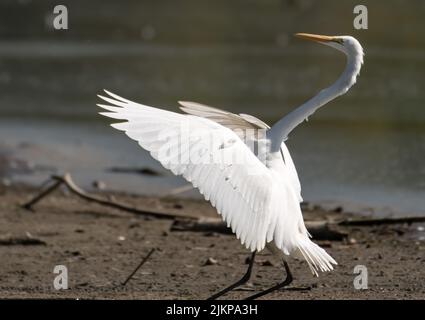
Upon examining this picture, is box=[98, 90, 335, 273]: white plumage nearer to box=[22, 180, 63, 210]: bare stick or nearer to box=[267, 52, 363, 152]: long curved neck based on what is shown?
box=[267, 52, 363, 152]: long curved neck

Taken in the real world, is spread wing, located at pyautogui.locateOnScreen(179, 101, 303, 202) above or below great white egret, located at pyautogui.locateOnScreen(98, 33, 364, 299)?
above

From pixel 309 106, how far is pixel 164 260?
8.07 feet

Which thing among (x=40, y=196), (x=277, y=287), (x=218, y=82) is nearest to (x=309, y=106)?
(x=277, y=287)

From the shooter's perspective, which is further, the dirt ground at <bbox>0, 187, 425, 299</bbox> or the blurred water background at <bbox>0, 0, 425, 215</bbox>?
the blurred water background at <bbox>0, 0, 425, 215</bbox>

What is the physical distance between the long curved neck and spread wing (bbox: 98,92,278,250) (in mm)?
607

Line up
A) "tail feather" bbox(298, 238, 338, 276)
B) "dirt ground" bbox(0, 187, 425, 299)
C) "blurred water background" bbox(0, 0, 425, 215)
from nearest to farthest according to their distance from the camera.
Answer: "tail feather" bbox(298, 238, 338, 276)
"dirt ground" bbox(0, 187, 425, 299)
"blurred water background" bbox(0, 0, 425, 215)

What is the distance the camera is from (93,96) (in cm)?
2148

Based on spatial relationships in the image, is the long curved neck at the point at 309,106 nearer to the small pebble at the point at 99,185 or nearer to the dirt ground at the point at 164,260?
Answer: the dirt ground at the point at 164,260

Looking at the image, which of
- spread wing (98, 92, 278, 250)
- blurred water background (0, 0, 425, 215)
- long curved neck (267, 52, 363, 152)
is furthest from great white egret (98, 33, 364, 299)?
blurred water background (0, 0, 425, 215)

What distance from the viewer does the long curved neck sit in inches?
311

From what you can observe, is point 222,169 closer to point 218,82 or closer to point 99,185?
point 99,185

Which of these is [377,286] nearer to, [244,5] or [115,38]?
[115,38]

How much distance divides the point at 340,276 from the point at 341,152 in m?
7.18
